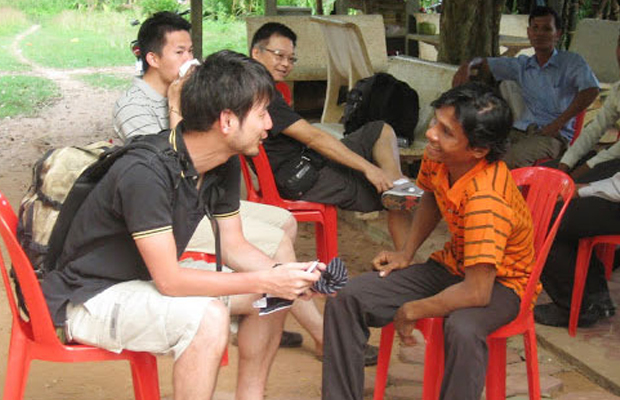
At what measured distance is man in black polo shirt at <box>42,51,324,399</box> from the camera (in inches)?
99.1

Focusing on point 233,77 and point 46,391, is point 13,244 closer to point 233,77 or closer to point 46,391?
point 233,77

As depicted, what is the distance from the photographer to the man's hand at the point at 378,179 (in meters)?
4.30

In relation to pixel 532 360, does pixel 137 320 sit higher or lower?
higher

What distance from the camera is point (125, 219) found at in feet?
8.25

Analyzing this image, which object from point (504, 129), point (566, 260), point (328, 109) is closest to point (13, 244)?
point (504, 129)

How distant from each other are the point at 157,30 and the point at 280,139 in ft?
2.74

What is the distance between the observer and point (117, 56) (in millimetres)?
15820

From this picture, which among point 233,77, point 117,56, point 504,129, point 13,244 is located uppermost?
point 233,77

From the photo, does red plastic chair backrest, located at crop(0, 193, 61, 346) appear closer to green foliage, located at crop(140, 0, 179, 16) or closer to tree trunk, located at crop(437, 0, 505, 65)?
tree trunk, located at crop(437, 0, 505, 65)

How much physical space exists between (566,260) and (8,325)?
2.67 m

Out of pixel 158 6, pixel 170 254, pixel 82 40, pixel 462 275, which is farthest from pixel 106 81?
pixel 170 254

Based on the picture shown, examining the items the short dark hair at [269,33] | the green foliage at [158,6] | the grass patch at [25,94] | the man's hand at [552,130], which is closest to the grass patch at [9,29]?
the grass patch at [25,94]

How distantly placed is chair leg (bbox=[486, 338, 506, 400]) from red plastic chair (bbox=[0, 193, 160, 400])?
3.69 feet

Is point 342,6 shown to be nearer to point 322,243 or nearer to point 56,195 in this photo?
point 322,243
